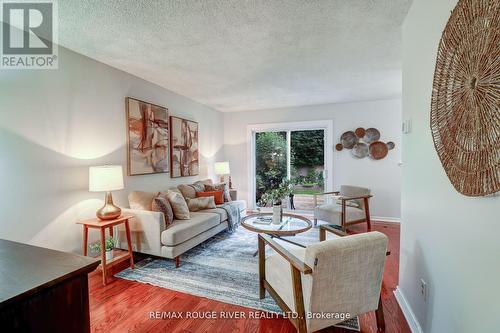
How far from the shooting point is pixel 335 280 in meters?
1.41

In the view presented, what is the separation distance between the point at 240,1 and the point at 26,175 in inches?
94.8

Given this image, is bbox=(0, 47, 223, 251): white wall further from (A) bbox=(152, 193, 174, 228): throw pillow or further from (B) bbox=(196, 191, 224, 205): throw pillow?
(B) bbox=(196, 191, 224, 205): throw pillow

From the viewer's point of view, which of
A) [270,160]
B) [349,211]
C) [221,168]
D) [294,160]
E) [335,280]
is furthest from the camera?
[270,160]

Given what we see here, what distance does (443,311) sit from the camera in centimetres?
129

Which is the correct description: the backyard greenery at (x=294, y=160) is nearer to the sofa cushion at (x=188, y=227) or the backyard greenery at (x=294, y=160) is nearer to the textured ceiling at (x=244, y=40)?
the textured ceiling at (x=244, y=40)

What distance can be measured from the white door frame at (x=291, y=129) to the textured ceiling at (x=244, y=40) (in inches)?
50.0

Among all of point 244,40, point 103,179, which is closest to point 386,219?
point 244,40

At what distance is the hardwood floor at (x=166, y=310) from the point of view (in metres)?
1.78

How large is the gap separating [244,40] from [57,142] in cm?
214

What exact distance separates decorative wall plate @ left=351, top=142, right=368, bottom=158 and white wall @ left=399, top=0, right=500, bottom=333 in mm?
2854

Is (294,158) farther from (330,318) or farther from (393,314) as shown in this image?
(330,318)

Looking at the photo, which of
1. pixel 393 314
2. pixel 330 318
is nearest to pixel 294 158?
pixel 393 314

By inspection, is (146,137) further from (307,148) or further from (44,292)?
(307,148)

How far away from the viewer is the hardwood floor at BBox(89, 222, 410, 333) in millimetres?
1779
